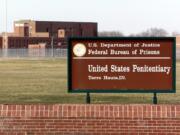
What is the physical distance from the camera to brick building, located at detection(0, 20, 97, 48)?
10144 cm

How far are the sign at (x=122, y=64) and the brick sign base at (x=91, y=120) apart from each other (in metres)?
0.82

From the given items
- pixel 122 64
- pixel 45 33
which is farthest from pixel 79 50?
pixel 45 33

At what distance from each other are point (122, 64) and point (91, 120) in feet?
4.42

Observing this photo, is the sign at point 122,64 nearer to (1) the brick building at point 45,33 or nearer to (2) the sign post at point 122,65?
(2) the sign post at point 122,65

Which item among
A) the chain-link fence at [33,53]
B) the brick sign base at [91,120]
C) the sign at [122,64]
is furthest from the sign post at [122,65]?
the chain-link fence at [33,53]

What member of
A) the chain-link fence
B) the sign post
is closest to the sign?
the sign post

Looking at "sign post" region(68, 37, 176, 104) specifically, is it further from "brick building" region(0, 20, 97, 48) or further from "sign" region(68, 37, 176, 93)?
"brick building" region(0, 20, 97, 48)

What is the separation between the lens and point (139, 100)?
14398 millimetres

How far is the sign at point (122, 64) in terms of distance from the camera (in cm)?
983

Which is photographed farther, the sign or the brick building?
the brick building

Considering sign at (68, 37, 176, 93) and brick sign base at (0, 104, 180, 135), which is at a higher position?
sign at (68, 37, 176, 93)

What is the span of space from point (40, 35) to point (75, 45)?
312 feet

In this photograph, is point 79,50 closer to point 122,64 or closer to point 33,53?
point 122,64

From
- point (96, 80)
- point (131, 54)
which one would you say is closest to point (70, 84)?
point (96, 80)
